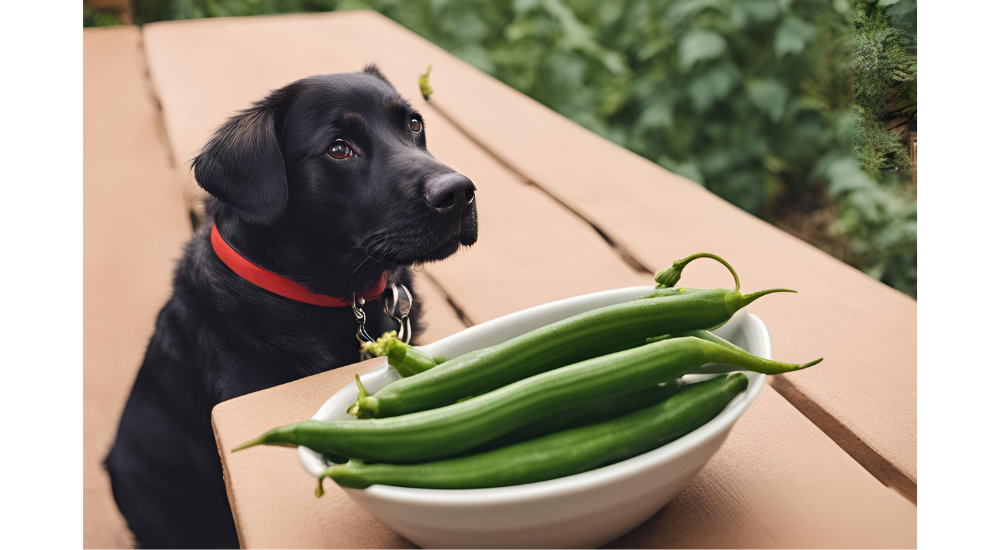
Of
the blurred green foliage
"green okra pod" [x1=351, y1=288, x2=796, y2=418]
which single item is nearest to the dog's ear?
"green okra pod" [x1=351, y1=288, x2=796, y2=418]

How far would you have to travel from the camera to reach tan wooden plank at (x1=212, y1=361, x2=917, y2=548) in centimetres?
53

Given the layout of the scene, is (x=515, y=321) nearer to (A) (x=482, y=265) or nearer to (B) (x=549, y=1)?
(A) (x=482, y=265)

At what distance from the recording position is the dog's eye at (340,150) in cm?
79

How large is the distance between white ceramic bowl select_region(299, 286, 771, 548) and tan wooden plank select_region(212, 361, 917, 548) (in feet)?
0.19

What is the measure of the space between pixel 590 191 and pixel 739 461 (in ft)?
2.18

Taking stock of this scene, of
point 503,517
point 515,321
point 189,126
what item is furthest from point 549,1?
point 503,517

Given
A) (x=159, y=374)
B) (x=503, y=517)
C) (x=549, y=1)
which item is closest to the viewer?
(x=503, y=517)

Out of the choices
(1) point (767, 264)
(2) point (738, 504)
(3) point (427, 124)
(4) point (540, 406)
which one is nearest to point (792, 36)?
(3) point (427, 124)

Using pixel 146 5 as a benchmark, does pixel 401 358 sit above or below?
above

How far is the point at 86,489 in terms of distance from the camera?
5.45ft

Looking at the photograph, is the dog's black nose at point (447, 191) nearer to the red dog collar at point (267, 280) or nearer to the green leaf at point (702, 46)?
the red dog collar at point (267, 280)

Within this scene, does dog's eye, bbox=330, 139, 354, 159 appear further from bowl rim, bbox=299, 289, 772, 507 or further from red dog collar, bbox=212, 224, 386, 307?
bowl rim, bbox=299, 289, 772, 507

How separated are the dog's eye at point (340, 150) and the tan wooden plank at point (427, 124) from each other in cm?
24

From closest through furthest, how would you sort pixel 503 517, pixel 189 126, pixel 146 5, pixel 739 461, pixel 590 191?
pixel 503 517, pixel 739 461, pixel 590 191, pixel 189 126, pixel 146 5
